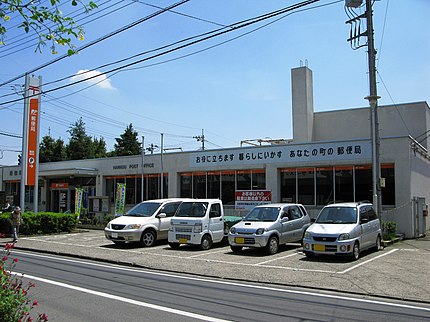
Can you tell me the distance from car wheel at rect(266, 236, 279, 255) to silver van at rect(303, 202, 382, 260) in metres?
1.33

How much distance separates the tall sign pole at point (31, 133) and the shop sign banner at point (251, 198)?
1171 centimetres

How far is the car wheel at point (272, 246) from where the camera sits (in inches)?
579

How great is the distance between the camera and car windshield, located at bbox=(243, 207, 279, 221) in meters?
15.6

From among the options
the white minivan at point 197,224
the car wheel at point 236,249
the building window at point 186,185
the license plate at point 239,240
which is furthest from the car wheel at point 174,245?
the building window at point 186,185

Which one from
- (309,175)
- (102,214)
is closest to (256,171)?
(309,175)

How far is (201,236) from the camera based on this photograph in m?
15.8

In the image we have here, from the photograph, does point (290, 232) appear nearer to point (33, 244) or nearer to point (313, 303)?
point (313, 303)

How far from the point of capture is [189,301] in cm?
807

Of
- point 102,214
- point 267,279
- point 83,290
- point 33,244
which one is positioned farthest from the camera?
point 102,214

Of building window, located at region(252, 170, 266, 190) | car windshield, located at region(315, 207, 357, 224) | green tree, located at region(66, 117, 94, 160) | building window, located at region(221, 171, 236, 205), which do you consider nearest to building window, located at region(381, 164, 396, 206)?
building window, located at region(252, 170, 266, 190)

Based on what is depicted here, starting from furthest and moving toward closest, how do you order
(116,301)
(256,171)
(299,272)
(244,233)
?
1. (256,171)
2. (244,233)
3. (299,272)
4. (116,301)

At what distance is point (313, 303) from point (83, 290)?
4.62 m

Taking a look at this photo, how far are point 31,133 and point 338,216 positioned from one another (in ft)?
59.8

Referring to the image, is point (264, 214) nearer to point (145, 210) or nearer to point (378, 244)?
point (378, 244)
